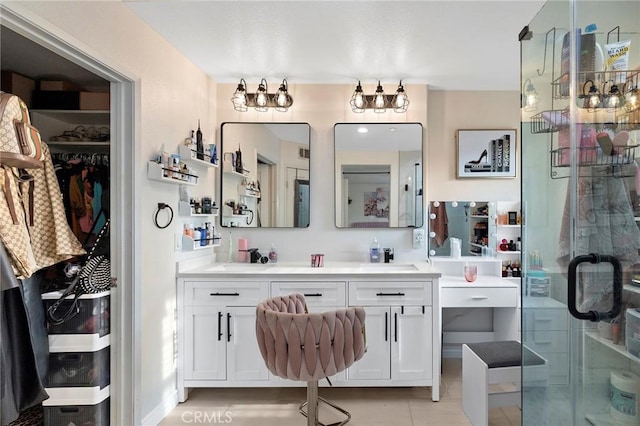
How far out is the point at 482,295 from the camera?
279cm

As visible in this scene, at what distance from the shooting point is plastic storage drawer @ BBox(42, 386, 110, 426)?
192cm

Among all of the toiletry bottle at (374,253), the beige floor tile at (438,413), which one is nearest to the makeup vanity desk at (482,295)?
the toiletry bottle at (374,253)

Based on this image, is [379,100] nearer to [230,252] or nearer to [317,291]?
[317,291]

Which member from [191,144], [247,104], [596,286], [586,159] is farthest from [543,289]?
[247,104]

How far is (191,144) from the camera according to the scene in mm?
2600

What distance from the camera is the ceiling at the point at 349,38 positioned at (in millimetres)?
1996

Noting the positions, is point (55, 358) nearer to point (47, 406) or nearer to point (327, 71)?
point (47, 406)

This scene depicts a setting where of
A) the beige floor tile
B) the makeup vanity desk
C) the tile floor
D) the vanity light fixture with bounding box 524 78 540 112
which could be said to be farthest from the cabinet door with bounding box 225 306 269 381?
the vanity light fixture with bounding box 524 78 540 112

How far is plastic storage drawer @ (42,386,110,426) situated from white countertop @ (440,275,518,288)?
2466 mm

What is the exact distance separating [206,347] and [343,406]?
1065mm

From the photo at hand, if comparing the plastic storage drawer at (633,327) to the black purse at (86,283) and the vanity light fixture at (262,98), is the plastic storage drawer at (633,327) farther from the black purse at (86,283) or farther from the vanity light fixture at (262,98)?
the vanity light fixture at (262,98)

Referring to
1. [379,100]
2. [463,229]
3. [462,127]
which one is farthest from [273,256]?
[462,127]

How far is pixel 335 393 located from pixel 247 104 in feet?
8.21

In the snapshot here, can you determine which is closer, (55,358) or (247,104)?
(55,358)
